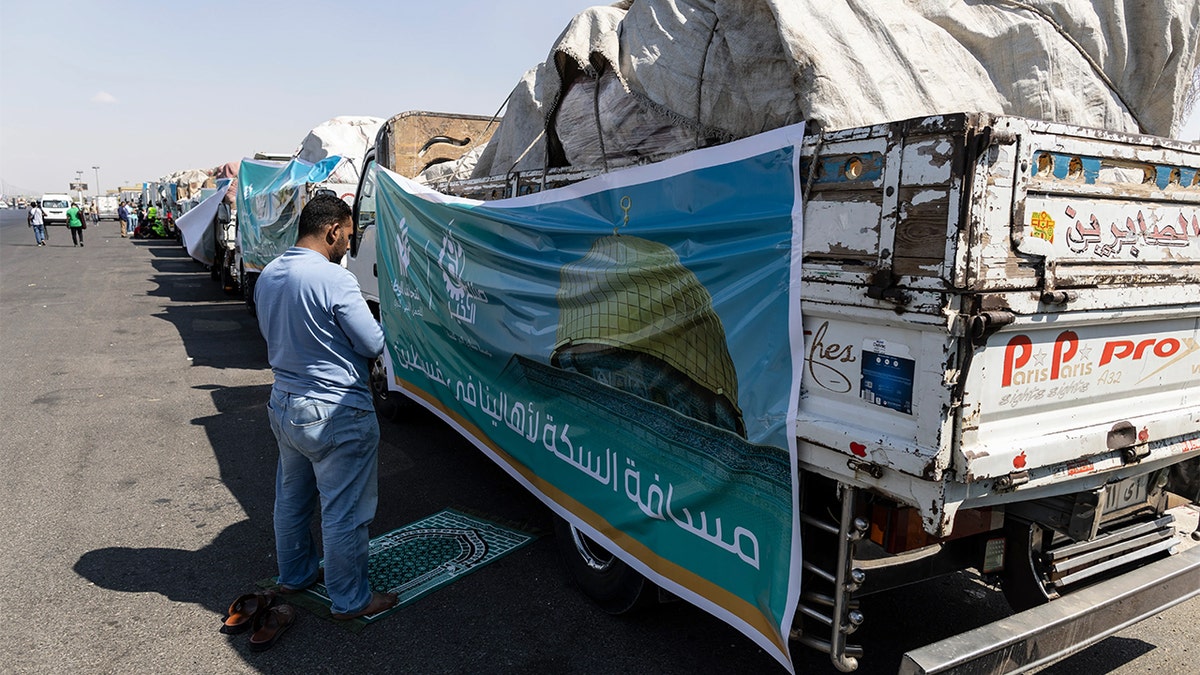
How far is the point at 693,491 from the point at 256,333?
1042cm

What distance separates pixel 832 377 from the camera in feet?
7.98

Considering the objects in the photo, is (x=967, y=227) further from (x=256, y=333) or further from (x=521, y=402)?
(x=256, y=333)

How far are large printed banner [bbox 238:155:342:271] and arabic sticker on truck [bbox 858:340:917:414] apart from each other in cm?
897

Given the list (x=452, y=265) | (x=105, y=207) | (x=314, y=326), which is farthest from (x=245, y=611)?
(x=105, y=207)

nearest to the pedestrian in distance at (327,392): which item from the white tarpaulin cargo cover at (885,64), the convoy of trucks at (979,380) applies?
the convoy of trucks at (979,380)

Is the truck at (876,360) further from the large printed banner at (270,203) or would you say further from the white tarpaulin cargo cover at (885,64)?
the large printed banner at (270,203)

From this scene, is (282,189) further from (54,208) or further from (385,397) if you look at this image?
(54,208)

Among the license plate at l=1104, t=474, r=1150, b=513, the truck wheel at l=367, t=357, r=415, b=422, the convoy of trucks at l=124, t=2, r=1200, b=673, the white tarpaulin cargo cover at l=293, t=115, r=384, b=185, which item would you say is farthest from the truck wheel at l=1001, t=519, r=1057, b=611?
the white tarpaulin cargo cover at l=293, t=115, r=384, b=185

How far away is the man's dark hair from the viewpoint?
11.5 feet

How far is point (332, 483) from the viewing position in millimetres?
3430

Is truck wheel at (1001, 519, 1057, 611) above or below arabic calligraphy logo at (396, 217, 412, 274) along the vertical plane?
below

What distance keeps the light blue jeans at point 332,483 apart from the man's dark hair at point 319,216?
2.53 feet

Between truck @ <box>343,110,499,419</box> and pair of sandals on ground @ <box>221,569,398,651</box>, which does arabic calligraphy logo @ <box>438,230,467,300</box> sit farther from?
pair of sandals on ground @ <box>221,569,398,651</box>

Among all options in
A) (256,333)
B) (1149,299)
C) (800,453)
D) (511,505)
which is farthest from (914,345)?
(256,333)
